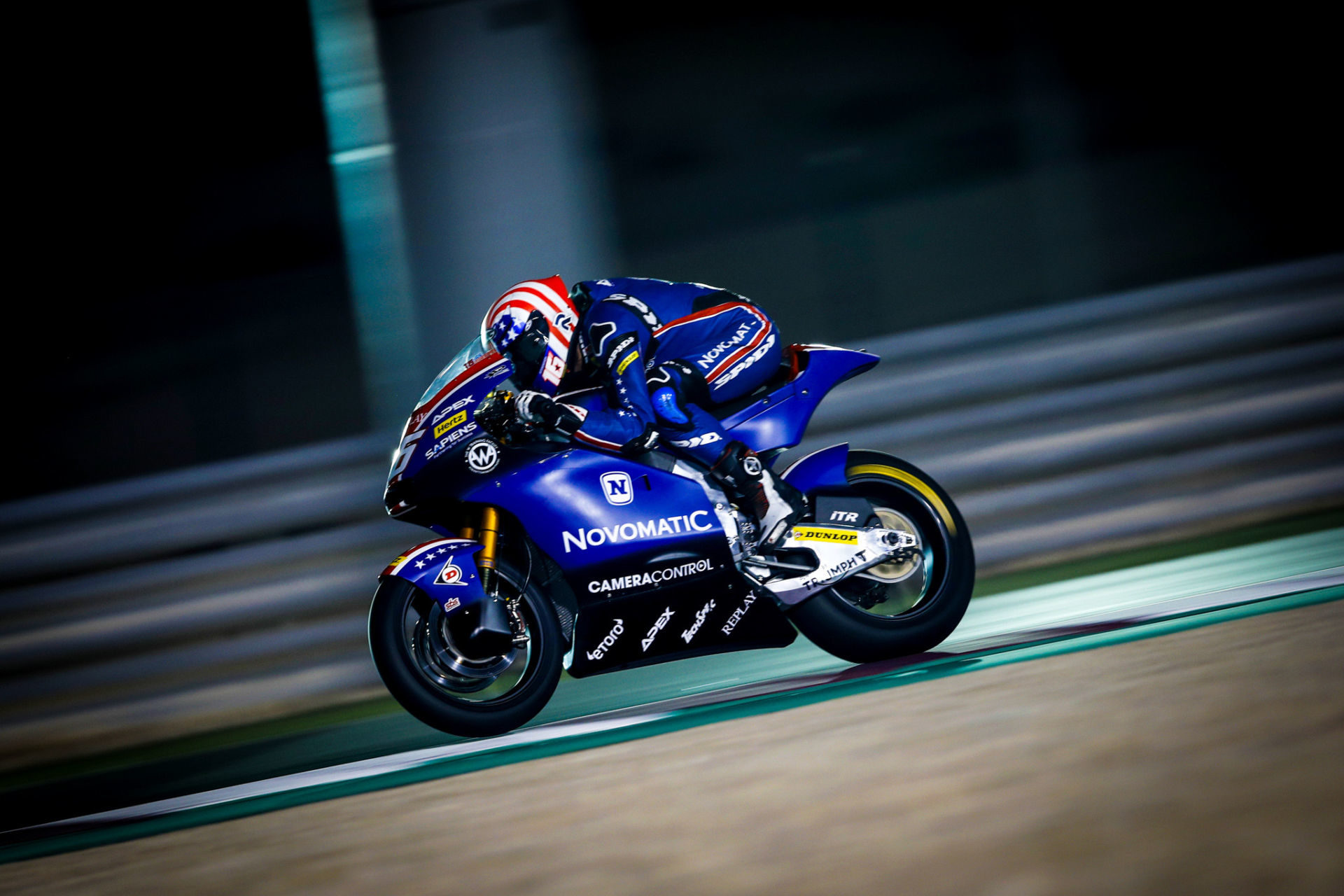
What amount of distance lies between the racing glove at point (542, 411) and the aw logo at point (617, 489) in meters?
0.22

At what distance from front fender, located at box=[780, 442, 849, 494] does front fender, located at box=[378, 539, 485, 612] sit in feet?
3.62

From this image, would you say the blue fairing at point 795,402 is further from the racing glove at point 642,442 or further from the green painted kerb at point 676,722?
the green painted kerb at point 676,722

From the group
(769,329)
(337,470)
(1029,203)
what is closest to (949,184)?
(1029,203)

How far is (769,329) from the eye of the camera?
4359mm

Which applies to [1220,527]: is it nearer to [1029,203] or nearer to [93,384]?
[1029,203]

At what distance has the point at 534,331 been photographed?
4.01 m

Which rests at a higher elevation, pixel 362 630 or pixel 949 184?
pixel 949 184

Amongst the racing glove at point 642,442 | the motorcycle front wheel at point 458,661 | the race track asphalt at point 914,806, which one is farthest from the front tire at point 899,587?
the motorcycle front wheel at point 458,661

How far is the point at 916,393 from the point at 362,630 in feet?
7.89

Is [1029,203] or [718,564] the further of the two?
[1029,203]

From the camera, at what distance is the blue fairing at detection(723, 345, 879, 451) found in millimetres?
4195

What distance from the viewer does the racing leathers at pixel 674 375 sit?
3.97 m

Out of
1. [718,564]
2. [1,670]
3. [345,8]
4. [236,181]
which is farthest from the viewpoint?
[236,181]

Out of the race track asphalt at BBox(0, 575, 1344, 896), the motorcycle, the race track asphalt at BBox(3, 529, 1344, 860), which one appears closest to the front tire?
the motorcycle
